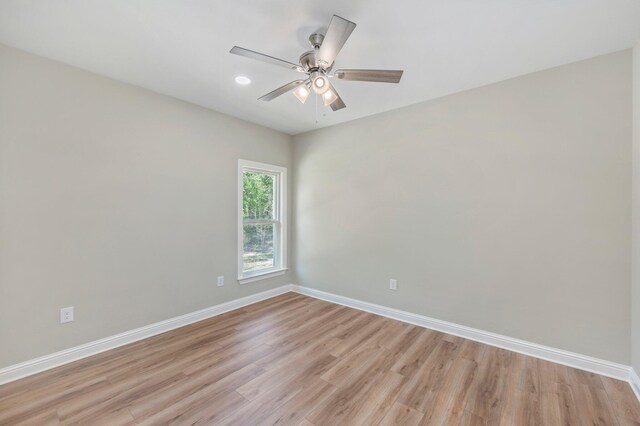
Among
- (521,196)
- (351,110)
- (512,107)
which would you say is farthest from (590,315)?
(351,110)

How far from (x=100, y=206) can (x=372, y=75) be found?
2.63 metres

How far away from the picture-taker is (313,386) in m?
1.99

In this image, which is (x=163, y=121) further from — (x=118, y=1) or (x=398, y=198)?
(x=398, y=198)

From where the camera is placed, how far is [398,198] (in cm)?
324

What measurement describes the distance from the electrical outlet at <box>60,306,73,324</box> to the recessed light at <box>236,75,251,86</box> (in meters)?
2.52

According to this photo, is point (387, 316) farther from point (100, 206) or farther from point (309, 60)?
point (100, 206)

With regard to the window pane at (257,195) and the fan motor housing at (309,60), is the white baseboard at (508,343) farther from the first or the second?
the fan motor housing at (309,60)

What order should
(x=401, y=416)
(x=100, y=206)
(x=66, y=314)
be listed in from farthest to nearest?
(x=100, y=206)
(x=66, y=314)
(x=401, y=416)

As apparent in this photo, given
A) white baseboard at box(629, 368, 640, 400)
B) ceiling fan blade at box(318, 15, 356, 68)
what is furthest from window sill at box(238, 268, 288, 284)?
white baseboard at box(629, 368, 640, 400)

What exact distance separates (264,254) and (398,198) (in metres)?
2.17

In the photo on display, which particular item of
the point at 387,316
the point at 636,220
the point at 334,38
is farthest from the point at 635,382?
the point at 334,38

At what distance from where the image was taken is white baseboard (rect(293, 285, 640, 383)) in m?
2.11

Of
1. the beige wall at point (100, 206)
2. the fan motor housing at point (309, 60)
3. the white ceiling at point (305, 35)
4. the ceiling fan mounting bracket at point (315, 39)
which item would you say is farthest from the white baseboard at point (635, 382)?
the beige wall at point (100, 206)

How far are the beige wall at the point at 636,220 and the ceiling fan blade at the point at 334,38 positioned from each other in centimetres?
219
